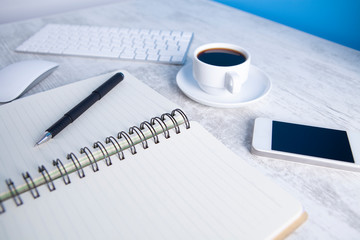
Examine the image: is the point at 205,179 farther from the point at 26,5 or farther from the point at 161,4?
the point at 26,5

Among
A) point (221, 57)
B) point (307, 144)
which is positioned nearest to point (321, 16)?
point (221, 57)

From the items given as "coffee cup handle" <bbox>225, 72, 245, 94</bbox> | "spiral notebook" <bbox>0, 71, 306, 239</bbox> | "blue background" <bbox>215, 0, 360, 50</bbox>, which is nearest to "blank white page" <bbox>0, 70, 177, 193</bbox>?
"spiral notebook" <bbox>0, 71, 306, 239</bbox>

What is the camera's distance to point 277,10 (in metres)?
0.93

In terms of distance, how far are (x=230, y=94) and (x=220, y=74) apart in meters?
0.06

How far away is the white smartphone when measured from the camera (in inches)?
16.4

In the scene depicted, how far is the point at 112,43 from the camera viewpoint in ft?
2.56

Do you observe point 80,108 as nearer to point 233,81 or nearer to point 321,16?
point 233,81

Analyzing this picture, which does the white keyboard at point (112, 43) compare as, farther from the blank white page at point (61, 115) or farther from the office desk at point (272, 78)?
the blank white page at point (61, 115)

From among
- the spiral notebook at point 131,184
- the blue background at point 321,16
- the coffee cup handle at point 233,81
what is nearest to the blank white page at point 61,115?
the spiral notebook at point 131,184

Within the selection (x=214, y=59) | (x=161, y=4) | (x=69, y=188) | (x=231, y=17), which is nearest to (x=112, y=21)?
(x=161, y=4)

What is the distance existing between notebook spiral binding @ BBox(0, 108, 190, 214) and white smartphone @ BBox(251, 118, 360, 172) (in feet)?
0.42

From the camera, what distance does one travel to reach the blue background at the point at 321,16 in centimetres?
77

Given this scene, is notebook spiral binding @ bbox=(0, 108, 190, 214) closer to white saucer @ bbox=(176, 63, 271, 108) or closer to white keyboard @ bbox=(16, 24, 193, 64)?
white saucer @ bbox=(176, 63, 271, 108)

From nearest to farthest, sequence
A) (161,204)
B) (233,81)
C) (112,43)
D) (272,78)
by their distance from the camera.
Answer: (161,204) < (233,81) < (272,78) < (112,43)
